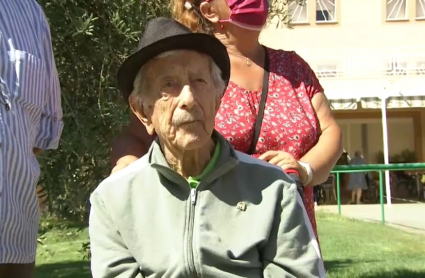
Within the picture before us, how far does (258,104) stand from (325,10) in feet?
91.2

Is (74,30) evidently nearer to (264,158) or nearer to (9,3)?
(9,3)

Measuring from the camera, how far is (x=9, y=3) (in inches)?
118

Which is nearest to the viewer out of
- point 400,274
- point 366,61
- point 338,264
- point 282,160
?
point 282,160

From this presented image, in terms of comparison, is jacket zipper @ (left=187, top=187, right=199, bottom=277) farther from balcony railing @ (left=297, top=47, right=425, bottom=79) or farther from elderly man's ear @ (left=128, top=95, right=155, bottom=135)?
balcony railing @ (left=297, top=47, right=425, bottom=79)

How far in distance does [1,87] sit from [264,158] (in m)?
1.00

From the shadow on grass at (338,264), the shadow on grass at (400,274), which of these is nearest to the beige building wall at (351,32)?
the shadow on grass at (338,264)

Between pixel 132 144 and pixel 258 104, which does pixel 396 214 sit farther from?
pixel 132 144

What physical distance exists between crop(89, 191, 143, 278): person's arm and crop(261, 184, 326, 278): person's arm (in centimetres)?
44

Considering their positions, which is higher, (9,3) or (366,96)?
(366,96)

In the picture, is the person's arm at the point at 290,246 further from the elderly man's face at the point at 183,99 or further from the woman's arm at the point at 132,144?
the woman's arm at the point at 132,144

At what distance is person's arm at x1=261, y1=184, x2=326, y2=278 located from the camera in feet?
8.19

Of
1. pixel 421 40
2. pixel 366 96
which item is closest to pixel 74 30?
pixel 366 96

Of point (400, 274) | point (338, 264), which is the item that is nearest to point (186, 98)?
point (400, 274)

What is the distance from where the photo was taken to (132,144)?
10.0ft
